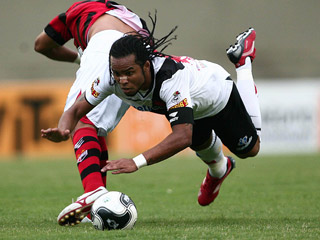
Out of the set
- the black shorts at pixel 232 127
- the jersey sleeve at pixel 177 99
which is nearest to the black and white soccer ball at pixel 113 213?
the jersey sleeve at pixel 177 99

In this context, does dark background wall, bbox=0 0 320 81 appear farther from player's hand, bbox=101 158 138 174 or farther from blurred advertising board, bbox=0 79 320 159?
player's hand, bbox=101 158 138 174

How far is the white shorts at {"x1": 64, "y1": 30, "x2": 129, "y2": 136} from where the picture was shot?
607 cm

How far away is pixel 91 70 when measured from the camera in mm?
6113

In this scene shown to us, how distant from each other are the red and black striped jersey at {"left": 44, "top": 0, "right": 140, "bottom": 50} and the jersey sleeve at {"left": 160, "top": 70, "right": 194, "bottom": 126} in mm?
1718

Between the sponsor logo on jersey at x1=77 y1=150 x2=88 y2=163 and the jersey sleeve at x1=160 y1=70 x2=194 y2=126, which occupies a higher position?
the jersey sleeve at x1=160 y1=70 x2=194 y2=126

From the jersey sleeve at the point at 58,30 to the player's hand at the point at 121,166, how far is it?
2735 millimetres

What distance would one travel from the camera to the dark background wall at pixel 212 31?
2312 cm

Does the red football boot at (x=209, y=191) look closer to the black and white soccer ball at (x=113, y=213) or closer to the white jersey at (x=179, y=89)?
the white jersey at (x=179, y=89)

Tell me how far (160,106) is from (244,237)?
1430 mm

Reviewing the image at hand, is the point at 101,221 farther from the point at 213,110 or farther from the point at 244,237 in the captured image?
the point at 213,110

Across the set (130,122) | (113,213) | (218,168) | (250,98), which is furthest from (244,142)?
(130,122)

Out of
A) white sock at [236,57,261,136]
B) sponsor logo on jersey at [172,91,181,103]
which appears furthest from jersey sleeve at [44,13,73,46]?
sponsor logo on jersey at [172,91,181,103]

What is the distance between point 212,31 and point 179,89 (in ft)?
62.1

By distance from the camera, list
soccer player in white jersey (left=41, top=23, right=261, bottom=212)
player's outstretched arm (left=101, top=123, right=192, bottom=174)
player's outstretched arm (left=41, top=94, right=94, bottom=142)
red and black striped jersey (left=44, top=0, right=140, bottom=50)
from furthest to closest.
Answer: red and black striped jersey (left=44, top=0, right=140, bottom=50), player's outstretched arm (left=41, top=94, right=94, bottom=142), soccer player in white jersey (left=41, top=23, right=261, bottom=212), player's outstretched arm (left=101, top=123, right=192, bottom=174)
